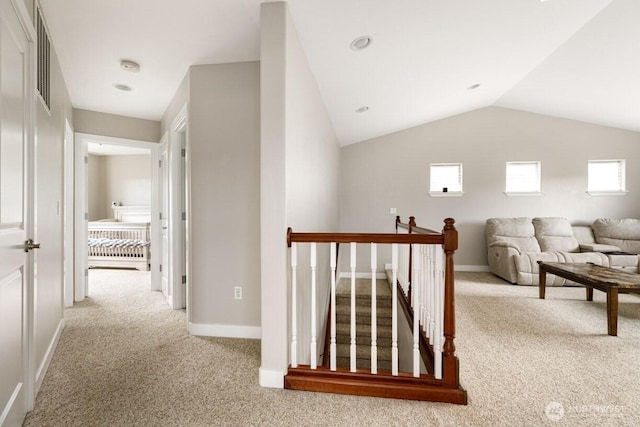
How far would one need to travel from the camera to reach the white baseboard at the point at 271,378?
1.74m

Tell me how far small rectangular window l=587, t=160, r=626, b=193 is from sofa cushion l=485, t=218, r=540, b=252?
5.03 ft

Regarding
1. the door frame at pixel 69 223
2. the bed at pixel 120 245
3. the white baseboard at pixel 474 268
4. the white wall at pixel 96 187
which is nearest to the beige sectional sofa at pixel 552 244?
the white baseboard at pixel 474 268

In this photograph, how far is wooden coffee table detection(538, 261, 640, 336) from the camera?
103 inches

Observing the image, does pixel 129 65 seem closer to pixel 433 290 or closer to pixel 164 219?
pixel 164 219

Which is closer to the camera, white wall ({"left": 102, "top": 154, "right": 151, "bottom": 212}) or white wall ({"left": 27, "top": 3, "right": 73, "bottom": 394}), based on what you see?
white wall ({"left": 27, "top": 3, "right": 73, "bottom": 394})

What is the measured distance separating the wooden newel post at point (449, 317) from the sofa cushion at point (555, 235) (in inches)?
168

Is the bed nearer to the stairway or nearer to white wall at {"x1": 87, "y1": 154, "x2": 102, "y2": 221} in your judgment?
white wall at {"x1": 87, "y1": 154, "x2": 102, "y2": 221}

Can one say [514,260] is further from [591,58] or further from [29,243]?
[29,243]

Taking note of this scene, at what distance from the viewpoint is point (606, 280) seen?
2.76 meters

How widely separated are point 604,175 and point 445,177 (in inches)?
113

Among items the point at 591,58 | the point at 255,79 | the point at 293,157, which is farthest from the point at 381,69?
the point at 591,58

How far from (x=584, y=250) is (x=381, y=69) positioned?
4.63m

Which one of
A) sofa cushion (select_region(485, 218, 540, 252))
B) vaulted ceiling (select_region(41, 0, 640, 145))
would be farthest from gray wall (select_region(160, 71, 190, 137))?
sofa cushion (select_region(485, 218, 540, 252))

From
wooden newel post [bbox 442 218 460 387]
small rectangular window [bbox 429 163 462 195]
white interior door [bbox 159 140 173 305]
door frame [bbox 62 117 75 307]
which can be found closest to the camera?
wooden newel post [bbox 442 218 460 387]
